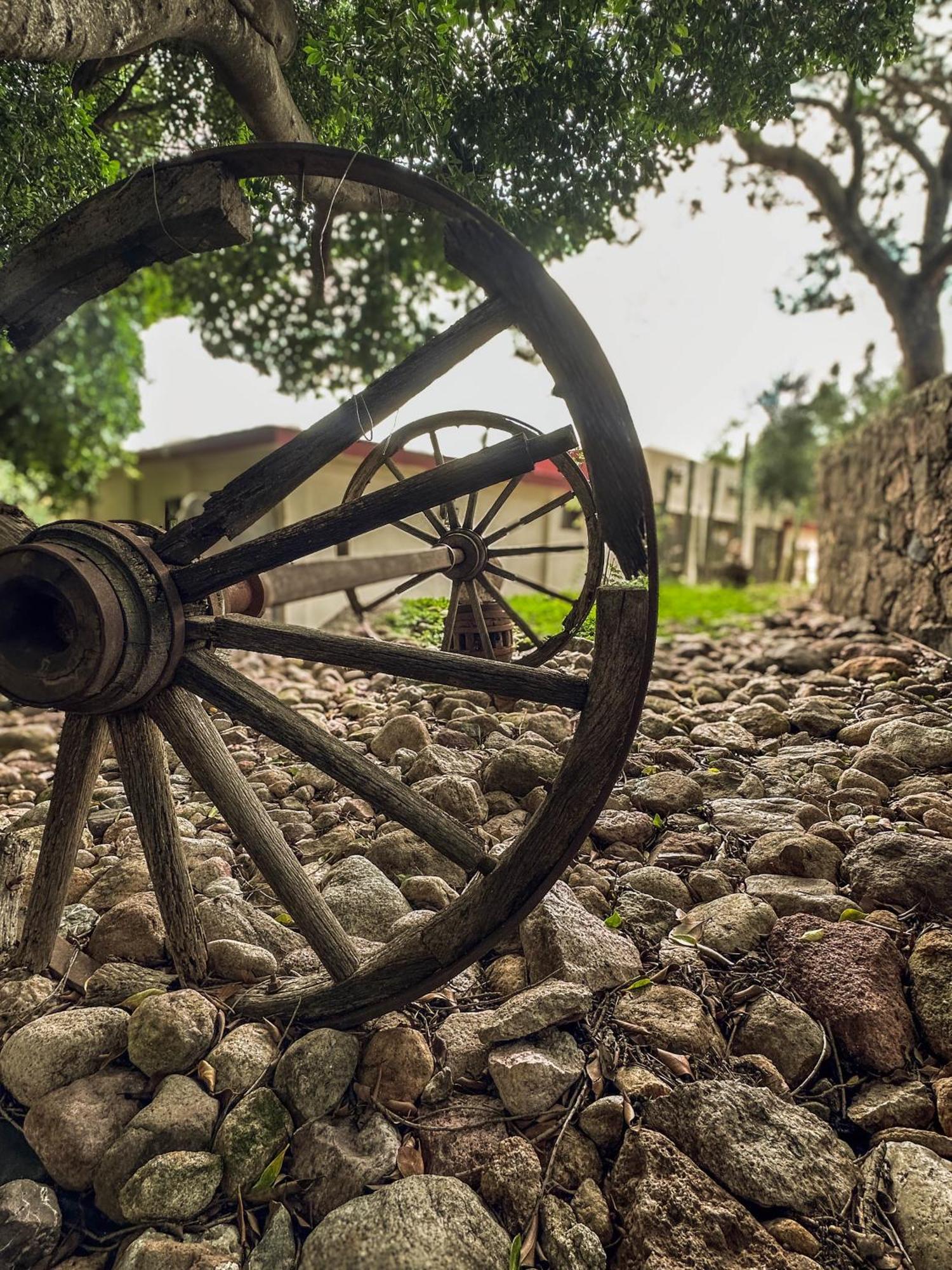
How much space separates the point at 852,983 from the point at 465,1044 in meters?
0.91

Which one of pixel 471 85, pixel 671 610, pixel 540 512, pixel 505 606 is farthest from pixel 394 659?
pixel 671 610

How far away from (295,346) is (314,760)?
4.80m

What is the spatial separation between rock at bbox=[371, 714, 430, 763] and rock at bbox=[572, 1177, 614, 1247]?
1.76m

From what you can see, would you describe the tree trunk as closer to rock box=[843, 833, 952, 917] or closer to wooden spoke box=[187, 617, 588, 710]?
rock box=[843, 833, 952, 917]

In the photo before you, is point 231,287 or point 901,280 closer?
point 231,287

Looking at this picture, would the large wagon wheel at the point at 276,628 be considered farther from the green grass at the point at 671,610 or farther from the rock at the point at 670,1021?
the rock at the point at 670,1021

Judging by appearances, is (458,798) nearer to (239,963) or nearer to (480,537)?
(239,963)

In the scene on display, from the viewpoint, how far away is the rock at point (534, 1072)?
1.57m

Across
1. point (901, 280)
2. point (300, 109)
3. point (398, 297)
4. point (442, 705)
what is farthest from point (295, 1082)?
point (901, 280)

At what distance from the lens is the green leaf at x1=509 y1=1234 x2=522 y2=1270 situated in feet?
4.23

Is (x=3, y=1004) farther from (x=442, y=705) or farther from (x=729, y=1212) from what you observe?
(x=442, y=705)

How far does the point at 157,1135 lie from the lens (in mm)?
1496

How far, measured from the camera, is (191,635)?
5.84 ft

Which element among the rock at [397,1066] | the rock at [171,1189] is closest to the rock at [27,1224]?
the rock at [171,1189]
